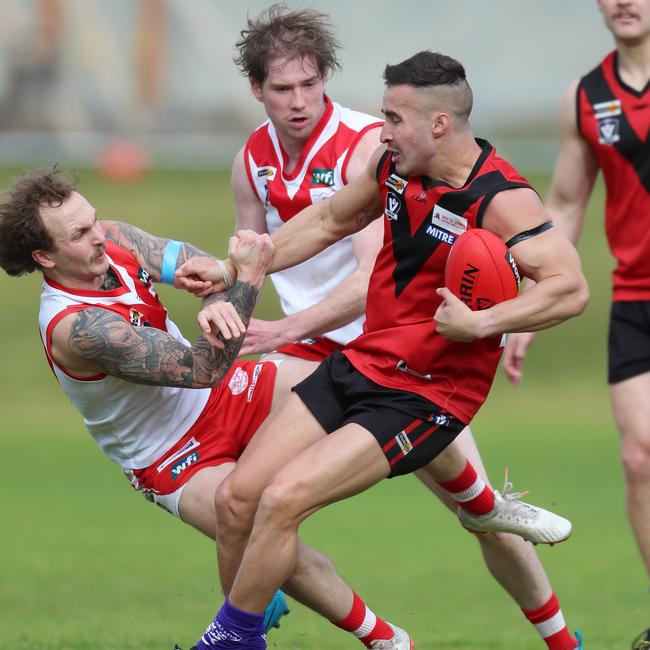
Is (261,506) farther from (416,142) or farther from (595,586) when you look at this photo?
(595,586)

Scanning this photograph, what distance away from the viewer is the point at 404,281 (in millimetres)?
5730

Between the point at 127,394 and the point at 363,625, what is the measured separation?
60.1 inches

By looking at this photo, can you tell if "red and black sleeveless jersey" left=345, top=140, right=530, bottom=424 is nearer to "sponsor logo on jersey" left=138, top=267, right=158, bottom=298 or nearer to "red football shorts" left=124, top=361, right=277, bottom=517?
"red football shorts" left=124, top=361, right=277, bottom=517

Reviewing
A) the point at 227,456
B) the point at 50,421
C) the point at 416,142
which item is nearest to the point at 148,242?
the point at 227,456

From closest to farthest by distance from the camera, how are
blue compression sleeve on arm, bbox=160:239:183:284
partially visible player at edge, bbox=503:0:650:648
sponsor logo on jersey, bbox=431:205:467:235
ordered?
sponsor logo on jersey, bbox=431:205:467:235 < blue compression sleeve on arm, bbox=160:239:183:284 < partially visible player at edge, bbox=503:0:650:648

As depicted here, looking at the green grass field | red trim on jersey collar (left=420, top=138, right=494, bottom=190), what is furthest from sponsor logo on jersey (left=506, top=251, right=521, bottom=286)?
the green grass field

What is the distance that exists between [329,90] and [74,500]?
13.6 meters

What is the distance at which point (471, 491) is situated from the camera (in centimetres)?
632

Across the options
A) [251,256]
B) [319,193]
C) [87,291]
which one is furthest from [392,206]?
[87,291]

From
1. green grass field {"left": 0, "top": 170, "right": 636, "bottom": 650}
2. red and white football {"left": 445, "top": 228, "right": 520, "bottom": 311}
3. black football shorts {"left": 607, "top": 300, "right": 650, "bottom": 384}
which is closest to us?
red and white football {"left": 445, "top": 228, "right": 520, "bottom": 311}

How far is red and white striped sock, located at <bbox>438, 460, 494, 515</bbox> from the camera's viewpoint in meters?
6.29

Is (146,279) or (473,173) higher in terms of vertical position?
(473,173)

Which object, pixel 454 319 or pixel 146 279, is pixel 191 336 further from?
pixel 454 319

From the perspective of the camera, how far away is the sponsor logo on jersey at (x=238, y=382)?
256 inches
